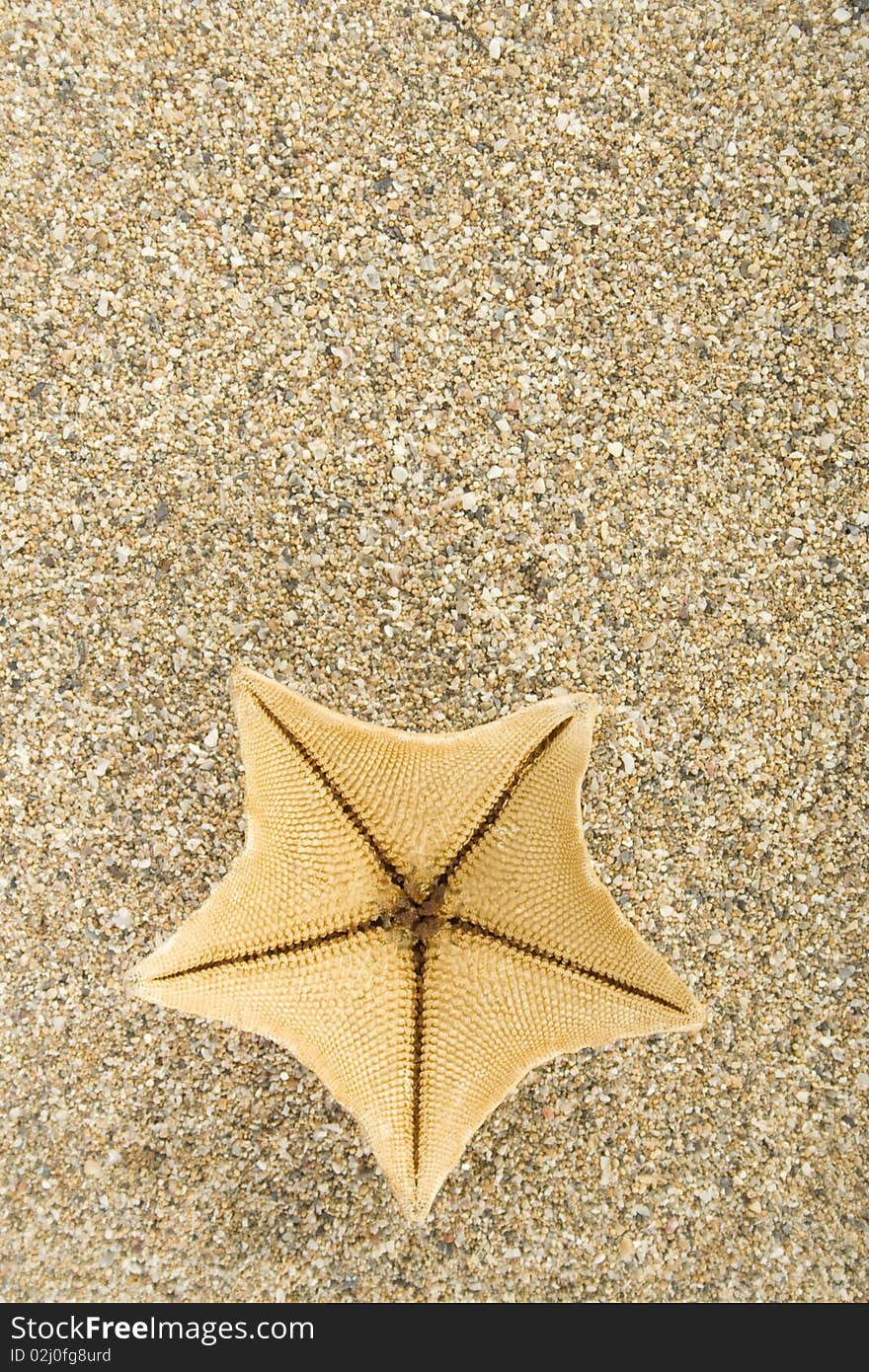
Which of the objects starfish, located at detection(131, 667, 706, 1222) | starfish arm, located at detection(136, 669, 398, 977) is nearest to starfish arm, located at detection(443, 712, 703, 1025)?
starfish, located at detection(131, 667, 706, 1222)

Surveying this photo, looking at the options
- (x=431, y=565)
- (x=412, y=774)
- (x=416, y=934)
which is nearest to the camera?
(x=416, y=934)

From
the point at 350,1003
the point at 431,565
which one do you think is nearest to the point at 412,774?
the point at 350,1003

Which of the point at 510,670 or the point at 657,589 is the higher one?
the point at 657,589

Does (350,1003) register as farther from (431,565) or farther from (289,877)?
(431,565)

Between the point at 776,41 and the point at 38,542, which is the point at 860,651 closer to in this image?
the point at 776,41

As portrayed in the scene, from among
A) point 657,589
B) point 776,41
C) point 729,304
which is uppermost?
point 776,41

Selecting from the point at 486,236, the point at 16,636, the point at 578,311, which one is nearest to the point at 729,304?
the point at 578,311

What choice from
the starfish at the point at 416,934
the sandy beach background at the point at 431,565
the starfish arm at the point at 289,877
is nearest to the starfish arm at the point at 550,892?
the starfish at the point at 416,934

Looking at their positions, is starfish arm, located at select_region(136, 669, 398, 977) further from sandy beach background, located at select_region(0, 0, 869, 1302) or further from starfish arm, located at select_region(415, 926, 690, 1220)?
sandy beach background, located at select_region(0, 0, 869, 1302)
